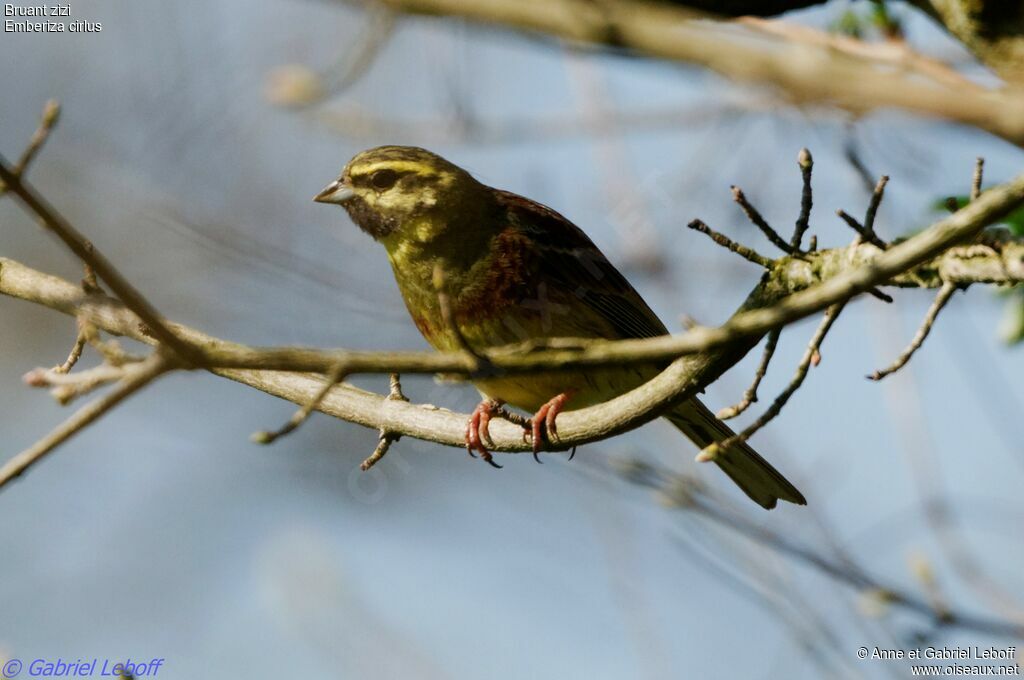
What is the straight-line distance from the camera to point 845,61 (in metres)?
2.38

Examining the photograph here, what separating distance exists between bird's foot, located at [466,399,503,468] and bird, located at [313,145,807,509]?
0.02 meters

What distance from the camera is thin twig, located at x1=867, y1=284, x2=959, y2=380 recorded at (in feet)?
10.6

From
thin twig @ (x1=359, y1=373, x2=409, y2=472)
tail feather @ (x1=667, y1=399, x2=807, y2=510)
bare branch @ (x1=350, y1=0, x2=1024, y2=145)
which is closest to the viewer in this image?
bare branch @ (x1=350, y1=0, x2=1024, y2=145)

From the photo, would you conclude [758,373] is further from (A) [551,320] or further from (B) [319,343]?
(B) [319,343]

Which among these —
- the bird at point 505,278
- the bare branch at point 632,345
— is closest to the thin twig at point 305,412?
the bare branch at point 632,345

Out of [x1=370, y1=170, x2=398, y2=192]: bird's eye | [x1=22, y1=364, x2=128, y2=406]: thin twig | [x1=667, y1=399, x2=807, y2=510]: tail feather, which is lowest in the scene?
[x1=667, y1=399, x2=807, y2=510]: tail feather

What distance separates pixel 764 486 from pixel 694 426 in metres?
0.40

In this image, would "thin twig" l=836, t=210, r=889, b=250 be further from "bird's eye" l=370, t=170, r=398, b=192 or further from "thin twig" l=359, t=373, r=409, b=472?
"bird's eye" l=370, t=170, r=398, b=192

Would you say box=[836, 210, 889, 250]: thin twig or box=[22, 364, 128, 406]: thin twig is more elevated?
box=[836, 210, 889, 250]: thin twig

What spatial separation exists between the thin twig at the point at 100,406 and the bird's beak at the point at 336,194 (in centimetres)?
322

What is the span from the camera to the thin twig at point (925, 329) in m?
3.24

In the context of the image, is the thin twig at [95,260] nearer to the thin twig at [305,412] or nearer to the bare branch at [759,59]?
the thin twig at [305,412]

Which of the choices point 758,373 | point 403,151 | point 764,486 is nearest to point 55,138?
point 403,151

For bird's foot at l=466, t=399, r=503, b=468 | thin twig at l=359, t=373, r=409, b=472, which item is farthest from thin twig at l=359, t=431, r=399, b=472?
bird's foot at l=466, t=399, r=503, b=468
